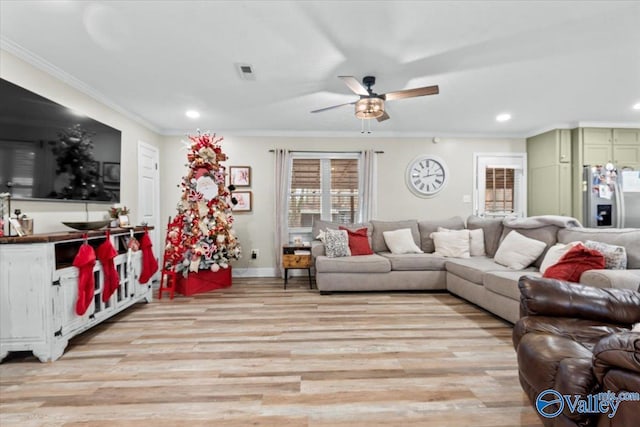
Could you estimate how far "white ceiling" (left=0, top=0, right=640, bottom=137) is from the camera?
2.04m

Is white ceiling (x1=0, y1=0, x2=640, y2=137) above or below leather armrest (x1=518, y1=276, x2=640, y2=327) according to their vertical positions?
above

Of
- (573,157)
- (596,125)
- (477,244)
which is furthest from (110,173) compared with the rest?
(596,125)

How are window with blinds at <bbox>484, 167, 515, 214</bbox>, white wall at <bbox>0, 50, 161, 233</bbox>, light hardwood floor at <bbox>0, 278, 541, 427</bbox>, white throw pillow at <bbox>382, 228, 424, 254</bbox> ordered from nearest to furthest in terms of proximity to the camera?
light hardwood floor at <bbox>0, 278, 541, 427</bbox>, white wall at <bbox>0, 50, 161, 233</bbox>, white throw pillow at <bbox>382, 228, 424, 254</bbox>, window with blinds at <bbox>484, 167, 515, 214</bbox>

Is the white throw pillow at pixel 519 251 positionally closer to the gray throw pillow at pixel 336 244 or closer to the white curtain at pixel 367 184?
the gray throw pillow at pixel 336 244

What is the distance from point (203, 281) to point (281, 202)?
175 centimetres

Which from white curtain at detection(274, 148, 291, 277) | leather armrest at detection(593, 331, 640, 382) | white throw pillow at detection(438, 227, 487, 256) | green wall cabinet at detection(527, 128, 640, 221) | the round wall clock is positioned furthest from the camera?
the round wall clock

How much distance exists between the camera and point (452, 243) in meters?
4.42

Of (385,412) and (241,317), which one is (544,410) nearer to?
(385,412)

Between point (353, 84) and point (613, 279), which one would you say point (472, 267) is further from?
point (353, 84)

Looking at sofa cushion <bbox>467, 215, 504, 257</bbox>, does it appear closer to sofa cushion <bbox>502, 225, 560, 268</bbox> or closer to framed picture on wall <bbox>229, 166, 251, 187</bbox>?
sofa cushion <bbox>502, 225, 560, 268</bbox>

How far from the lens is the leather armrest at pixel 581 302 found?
1.65m

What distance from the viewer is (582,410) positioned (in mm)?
1142

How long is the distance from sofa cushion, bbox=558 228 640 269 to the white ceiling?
1.58 meters

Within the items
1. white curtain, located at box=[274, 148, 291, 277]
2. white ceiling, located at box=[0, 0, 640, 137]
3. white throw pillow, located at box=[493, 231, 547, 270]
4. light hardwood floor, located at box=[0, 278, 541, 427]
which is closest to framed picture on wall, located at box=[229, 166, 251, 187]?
white curtain, located at box=[274, 148, 291, 277]
